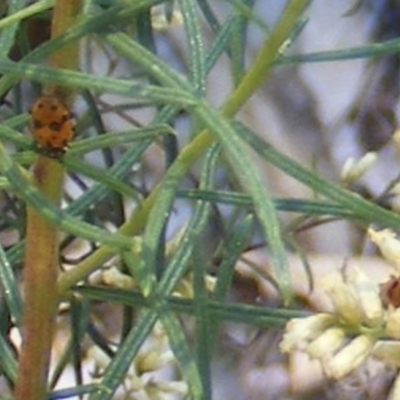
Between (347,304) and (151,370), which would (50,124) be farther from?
(151,370)

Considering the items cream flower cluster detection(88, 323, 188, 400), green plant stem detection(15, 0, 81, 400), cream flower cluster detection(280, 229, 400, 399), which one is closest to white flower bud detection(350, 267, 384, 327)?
cream flower cluster detection(280, 229, 400, 399)

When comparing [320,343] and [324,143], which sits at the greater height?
[324,143]

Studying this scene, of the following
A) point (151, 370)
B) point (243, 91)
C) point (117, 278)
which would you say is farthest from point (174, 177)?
point (151, 370)

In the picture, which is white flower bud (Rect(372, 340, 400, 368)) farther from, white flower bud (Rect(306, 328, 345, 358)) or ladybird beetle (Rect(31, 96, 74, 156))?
ladybird beetle (Rect(31, 96, 74, 156))

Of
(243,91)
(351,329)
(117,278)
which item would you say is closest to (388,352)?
(351,329)

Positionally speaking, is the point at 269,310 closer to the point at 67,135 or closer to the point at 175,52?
the point at 67,135

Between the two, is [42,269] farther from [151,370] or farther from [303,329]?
[151,370]

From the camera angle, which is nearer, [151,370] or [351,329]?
[351,329]

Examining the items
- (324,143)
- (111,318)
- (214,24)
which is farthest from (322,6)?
(214,24)
